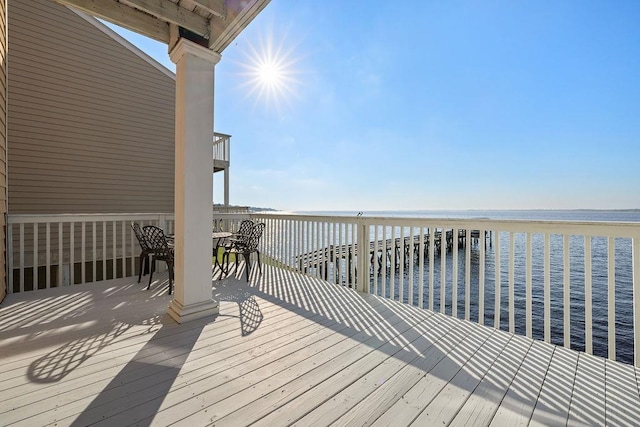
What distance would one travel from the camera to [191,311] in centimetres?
252

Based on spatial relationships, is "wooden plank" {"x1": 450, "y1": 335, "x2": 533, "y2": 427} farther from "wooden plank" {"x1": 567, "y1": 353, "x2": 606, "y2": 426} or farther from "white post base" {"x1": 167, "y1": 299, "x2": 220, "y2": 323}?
"white post base" {"x1": 167, "y1": 299, "x2": 220, "y2": 323}

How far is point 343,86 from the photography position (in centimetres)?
815

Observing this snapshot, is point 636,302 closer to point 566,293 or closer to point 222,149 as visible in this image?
point 566,293

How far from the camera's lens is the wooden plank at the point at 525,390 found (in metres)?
1.36

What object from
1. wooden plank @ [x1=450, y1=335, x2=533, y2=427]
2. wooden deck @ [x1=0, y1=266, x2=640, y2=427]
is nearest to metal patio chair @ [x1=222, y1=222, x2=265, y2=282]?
wooden deck @ [x1=0, y1=266, x2=640, y2=427]

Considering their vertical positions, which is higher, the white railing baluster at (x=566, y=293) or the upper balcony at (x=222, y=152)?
the upper balcony at (x=222, y=152)

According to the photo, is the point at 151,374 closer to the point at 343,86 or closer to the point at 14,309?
the point at 14,309

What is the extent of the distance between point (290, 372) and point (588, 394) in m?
1.76

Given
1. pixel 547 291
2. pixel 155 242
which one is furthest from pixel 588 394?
pixel 155 242

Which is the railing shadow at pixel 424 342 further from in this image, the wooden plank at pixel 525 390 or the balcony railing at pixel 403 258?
the balcony railing at pixel 403 258

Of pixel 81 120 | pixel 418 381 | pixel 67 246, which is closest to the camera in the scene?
pixel 418 381

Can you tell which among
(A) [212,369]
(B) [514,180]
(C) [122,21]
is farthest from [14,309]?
(B) [514,180]

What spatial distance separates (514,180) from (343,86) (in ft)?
89.7

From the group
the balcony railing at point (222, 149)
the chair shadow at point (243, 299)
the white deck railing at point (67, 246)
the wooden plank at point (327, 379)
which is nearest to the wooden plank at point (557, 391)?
the wooden plank at point (327, 379)
